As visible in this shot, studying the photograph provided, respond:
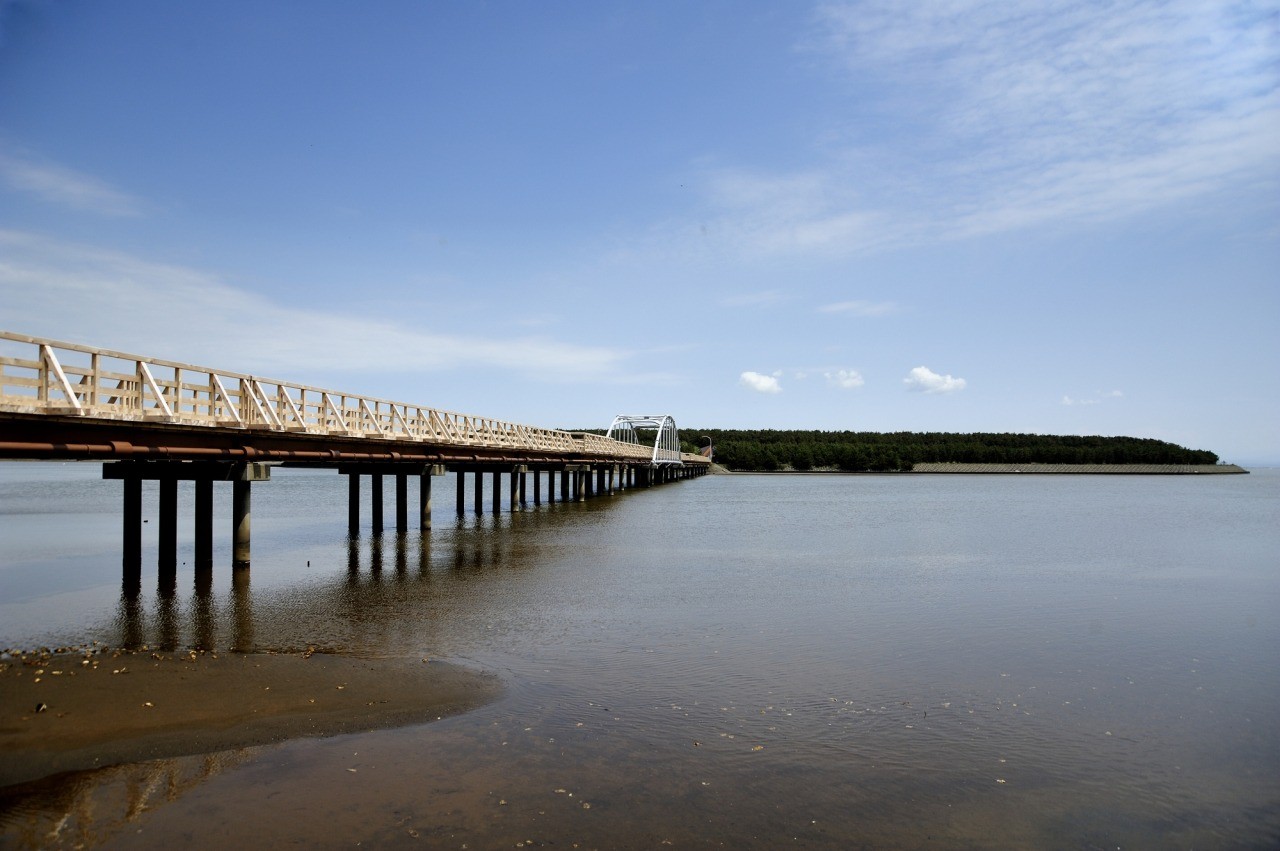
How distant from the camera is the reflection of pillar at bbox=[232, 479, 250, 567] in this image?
25812 mm

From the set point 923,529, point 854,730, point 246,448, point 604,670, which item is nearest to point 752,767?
point 854,730

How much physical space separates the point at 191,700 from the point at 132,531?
43.7ft

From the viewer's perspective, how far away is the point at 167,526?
80.9 feet

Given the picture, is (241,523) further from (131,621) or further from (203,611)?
(131,621)

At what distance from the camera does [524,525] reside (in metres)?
43.9

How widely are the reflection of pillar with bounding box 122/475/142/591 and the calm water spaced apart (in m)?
0.56

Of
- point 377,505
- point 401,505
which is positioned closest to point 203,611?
point 377,505

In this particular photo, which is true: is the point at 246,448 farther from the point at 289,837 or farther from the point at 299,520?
the point at 299,520

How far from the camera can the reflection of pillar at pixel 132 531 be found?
23.2m

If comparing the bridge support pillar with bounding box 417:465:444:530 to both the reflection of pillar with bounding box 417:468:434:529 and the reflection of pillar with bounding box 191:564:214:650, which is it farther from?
the reflection of pillar with bounding box 191:564:214:650

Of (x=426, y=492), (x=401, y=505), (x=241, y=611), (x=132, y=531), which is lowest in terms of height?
(x=241, y=611)

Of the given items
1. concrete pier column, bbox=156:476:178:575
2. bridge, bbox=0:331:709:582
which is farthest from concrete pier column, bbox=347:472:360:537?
concrete pier column, bbox=156:476:178:575

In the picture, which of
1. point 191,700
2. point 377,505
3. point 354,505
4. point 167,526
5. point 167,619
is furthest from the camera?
point 377,505

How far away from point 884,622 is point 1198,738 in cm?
819
